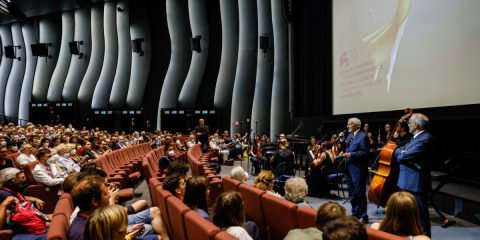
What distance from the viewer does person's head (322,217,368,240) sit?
1263 millimetres

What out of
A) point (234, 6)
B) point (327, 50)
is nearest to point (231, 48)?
point (234, 6)

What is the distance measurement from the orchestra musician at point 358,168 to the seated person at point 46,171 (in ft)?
12.4

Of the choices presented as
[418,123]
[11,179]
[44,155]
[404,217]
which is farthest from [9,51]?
[404,217]

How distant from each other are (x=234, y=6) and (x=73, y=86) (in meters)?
10.8

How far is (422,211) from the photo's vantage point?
331 centimetres

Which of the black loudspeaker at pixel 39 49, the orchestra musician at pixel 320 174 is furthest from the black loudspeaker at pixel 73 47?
the orchestra musician at pixel 320 174

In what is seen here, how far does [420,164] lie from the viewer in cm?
336

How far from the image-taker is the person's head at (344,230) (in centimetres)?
126

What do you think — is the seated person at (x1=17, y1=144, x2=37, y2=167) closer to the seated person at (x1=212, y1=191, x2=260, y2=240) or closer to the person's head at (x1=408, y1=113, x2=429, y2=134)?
the seated person at (x1=212, y1=191, x2=260, y2=240)

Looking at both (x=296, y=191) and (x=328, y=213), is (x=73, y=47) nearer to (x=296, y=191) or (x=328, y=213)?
(x=296, y=191)

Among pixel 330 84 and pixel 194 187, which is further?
pixel 330 84

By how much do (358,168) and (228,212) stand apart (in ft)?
8.65

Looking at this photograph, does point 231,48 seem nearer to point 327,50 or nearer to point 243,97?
point 243,97

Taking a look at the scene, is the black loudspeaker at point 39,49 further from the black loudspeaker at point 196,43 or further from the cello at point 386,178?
the cello at point 386,178
